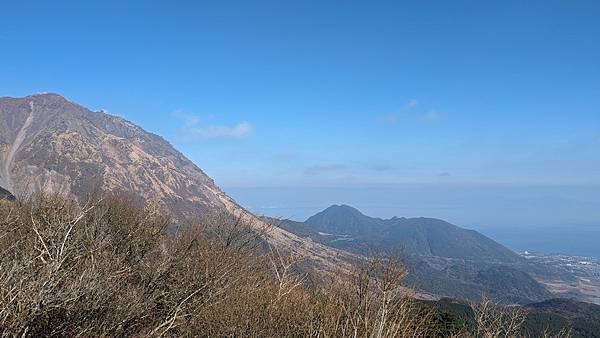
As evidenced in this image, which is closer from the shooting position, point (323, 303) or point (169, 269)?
point (323, 303)

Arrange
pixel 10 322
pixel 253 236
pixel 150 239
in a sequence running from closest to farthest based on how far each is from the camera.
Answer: pixel 10 322, pixel 150 239, pixel 253 236

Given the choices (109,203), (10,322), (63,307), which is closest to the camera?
(10,322)

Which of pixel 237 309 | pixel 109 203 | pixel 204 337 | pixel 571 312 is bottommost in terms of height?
pixel 571 312

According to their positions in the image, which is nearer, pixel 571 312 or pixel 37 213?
pixel 37 213

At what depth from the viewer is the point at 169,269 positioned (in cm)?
2444

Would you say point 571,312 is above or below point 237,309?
below

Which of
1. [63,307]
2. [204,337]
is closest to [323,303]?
[204,337]

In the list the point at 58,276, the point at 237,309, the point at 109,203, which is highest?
the point at 109,203

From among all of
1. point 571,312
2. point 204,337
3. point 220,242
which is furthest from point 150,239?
point 571,312

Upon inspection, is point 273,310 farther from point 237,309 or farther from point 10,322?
point 10,322

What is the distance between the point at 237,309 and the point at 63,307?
8.47 m

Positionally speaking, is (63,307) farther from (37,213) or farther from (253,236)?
(253,236)

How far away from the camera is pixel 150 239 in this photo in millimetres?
37250

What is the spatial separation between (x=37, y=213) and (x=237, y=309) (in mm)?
24033
